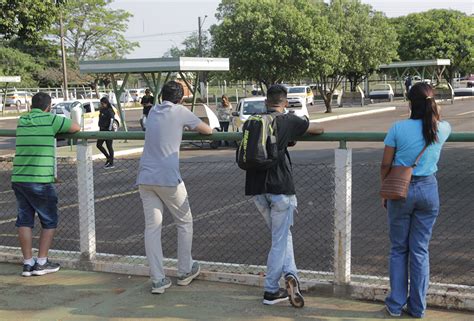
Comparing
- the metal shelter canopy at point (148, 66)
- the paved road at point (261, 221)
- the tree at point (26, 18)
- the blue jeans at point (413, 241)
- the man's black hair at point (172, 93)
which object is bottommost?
the paved road at point (261, 221)

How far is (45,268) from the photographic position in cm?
557

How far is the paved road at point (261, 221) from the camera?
6.27m

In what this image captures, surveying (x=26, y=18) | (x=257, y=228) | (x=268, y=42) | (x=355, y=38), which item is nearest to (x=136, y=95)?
(x=355, y=38)

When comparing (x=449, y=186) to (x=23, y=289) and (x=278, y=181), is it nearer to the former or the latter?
(x=278, y=181)

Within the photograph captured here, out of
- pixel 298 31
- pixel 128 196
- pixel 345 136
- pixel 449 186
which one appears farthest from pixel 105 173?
pixel 298 31

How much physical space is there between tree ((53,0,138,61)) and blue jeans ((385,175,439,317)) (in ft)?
183

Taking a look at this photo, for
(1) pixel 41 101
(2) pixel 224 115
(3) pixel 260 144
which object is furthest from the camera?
(2) pixel 224 115

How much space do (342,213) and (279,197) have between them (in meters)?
0.63

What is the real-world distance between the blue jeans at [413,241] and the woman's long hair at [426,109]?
1.01 feet

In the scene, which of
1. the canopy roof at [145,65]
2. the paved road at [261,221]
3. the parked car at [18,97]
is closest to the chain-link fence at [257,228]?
the paved road at [261,221]

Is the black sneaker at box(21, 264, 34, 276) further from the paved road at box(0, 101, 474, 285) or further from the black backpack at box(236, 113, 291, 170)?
the black backpack at box(236, 113, 291, 170)

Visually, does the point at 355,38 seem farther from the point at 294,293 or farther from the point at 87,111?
the point at 294,293

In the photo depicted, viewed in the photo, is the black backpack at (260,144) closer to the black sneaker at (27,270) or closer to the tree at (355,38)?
the black sneaker at (27,270)

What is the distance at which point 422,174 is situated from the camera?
407 cm
